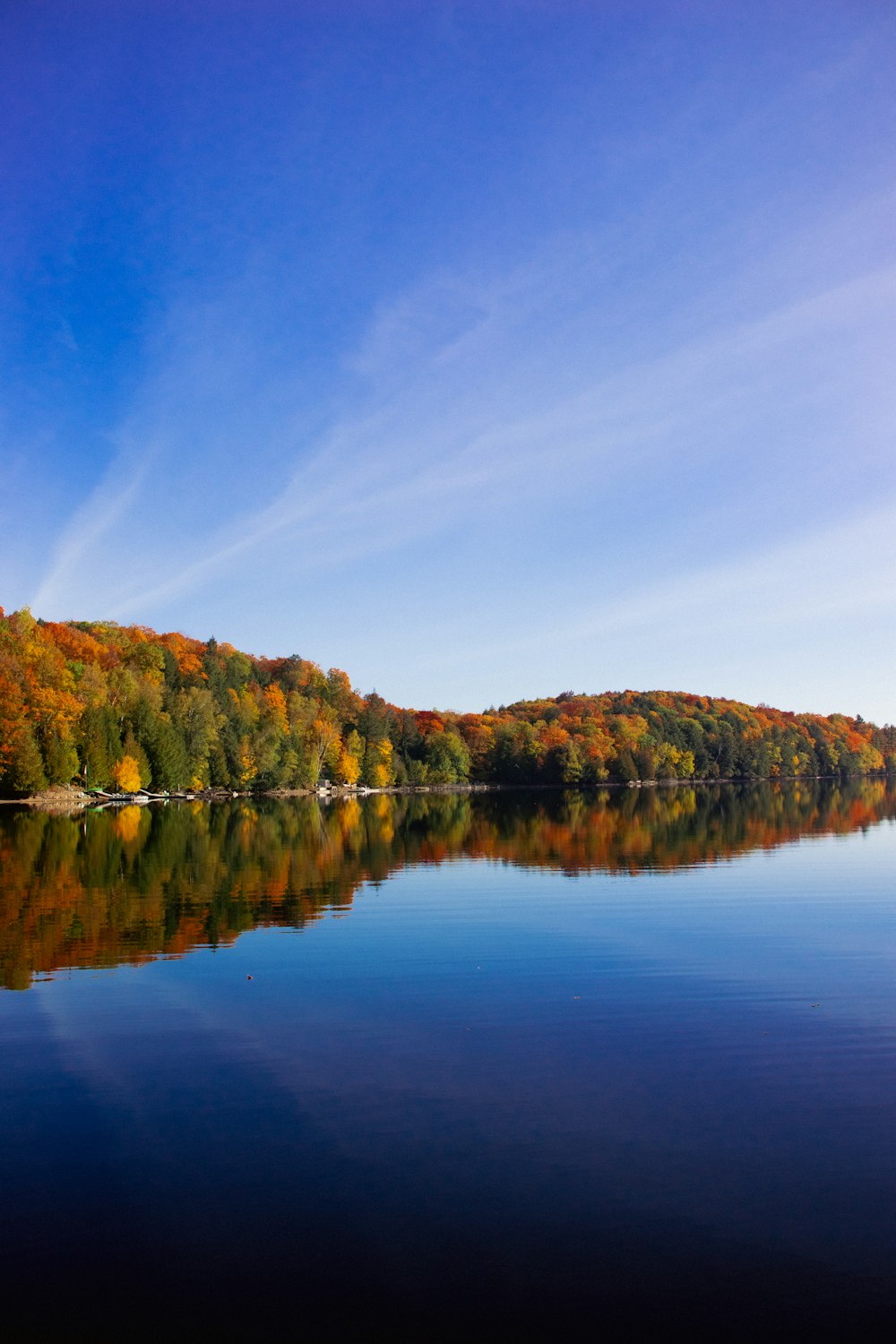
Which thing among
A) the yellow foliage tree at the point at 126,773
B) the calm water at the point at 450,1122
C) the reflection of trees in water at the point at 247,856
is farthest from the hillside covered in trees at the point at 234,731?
the calm water at the point at 450,1122

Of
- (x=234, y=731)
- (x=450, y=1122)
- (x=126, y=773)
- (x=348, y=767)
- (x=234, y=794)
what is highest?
(x=234, y=731)

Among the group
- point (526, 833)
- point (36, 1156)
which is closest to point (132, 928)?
point (36, 1156)

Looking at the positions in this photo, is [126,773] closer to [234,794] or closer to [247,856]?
[234,794]

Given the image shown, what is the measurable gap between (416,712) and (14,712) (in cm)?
12533

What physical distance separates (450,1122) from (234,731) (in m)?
108

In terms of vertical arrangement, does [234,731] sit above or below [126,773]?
above

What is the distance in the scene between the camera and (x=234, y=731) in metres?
114

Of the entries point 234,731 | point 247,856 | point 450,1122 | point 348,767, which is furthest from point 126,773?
point 450,1122

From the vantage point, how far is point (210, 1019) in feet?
43.8

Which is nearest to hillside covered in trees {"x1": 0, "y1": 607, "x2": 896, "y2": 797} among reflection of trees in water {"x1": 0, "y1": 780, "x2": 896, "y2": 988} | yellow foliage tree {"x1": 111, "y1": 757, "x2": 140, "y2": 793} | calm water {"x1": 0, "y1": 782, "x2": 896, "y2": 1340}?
yellow foliage tree {"x1": 111, "y1": 757, "x2": 140, "y2": 793}

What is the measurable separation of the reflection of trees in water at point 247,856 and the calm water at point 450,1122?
0.32 meters

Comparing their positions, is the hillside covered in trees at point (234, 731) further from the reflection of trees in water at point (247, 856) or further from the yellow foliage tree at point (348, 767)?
the reflection of trees in water at point (247, 856)

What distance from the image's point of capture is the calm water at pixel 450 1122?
657 cm

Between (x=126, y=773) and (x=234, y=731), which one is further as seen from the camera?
(x=234, y=731)
